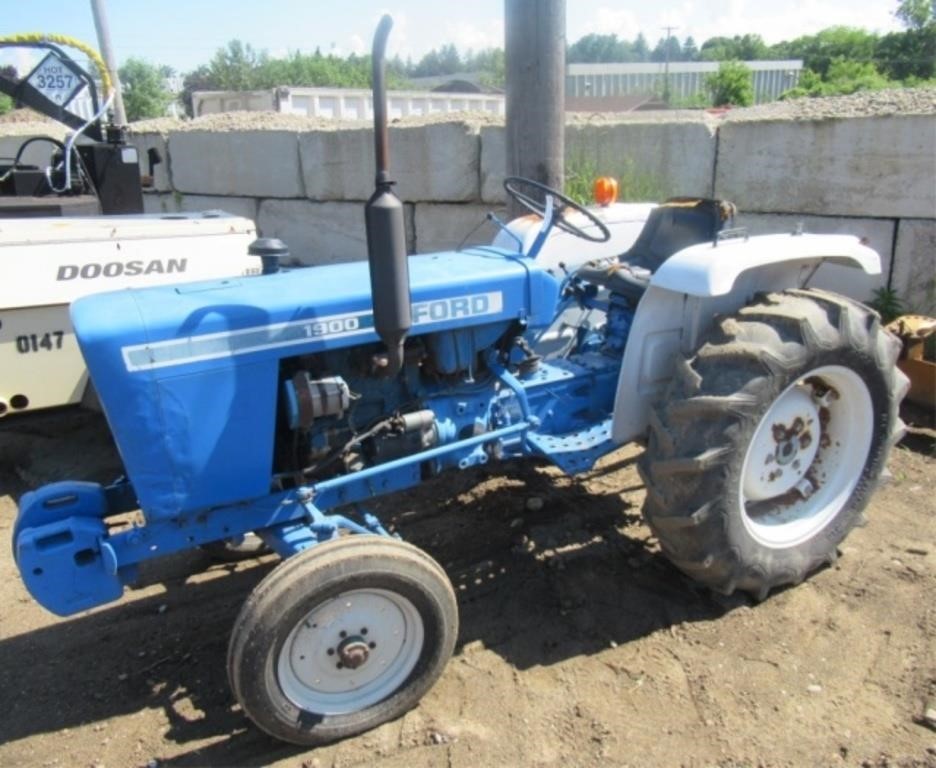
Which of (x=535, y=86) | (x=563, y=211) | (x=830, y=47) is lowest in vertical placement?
(x=563, y=211)

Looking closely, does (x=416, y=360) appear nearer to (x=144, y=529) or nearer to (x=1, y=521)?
(x=144, y=529)

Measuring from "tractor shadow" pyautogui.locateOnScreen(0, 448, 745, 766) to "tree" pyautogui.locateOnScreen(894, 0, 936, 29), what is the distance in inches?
1448

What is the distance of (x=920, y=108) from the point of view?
4613 millimetres

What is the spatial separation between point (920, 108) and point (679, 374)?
117 inches

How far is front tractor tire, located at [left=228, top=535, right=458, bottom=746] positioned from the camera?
89.1 inches

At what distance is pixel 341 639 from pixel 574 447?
1.14 meters

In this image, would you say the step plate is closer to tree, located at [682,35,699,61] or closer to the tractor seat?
the tractor seat

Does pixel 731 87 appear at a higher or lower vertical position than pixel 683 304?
higher

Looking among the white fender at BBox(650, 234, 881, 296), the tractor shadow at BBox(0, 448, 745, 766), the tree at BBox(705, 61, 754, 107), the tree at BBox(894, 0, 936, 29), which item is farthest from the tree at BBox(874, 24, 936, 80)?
the tractor shadow at BBox(0, 448, 745, 766)

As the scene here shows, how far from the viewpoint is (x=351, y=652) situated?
2410mm

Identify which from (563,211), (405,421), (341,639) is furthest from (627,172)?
(341,639)

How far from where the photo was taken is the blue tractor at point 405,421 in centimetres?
235

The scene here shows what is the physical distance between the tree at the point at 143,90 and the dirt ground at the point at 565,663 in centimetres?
3705

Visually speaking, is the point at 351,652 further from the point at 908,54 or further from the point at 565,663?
the point at 908,54
